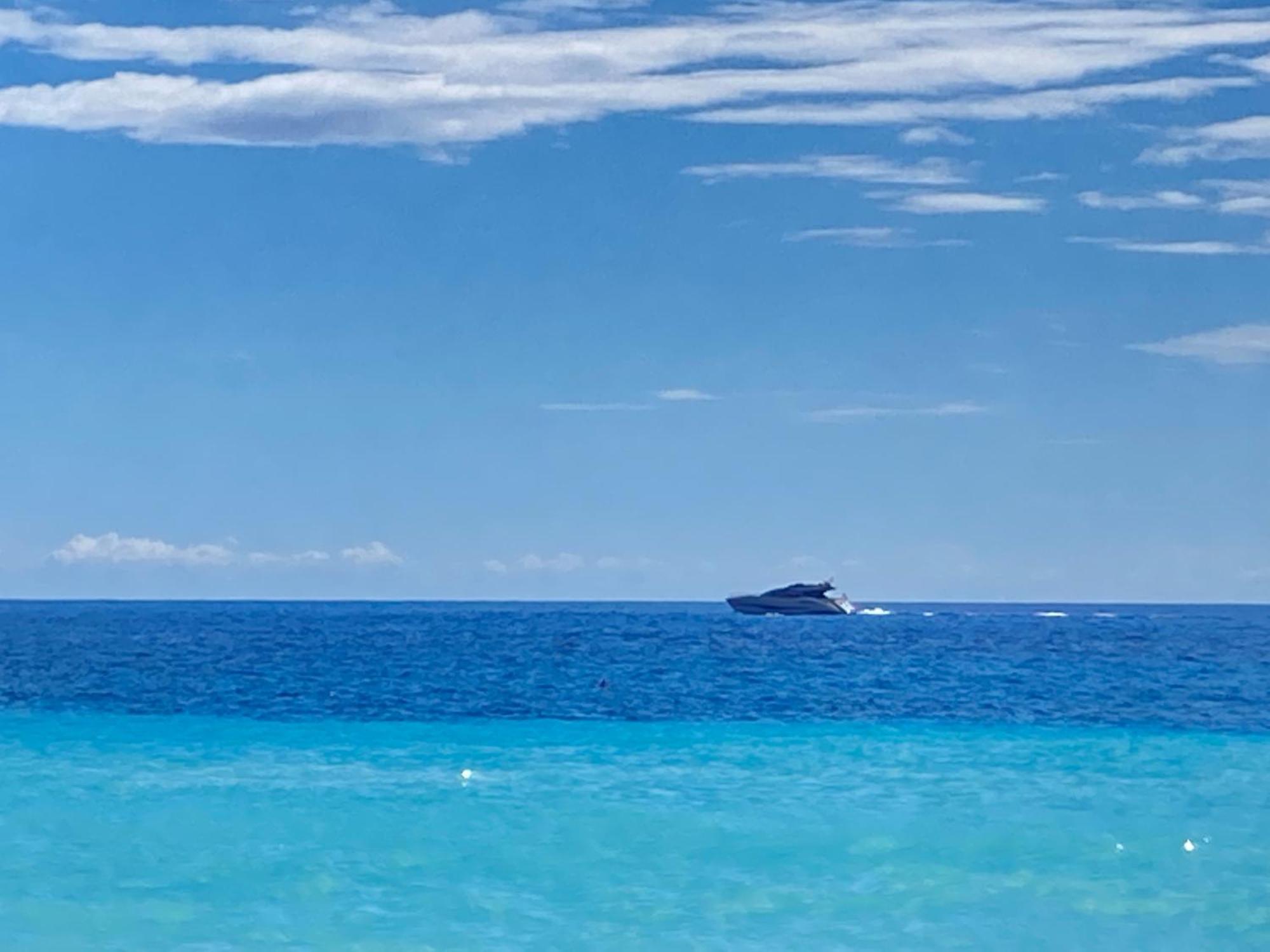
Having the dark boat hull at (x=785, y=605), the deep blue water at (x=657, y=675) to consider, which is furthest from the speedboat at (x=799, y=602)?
the deep blue water at (x=657, y=675)

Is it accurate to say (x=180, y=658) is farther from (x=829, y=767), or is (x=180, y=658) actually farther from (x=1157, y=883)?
(x=1157, y=883)

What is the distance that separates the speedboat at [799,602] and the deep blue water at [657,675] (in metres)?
21.3

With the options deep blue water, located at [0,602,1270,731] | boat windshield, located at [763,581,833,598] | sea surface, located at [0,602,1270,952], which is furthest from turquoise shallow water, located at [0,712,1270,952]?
boat windshield, located at [763,581,833,598]

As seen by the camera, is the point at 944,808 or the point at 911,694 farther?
the point at 911,694

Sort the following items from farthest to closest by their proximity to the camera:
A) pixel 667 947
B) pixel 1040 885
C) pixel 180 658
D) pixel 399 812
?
pixel 180 658, pixel 399 812, pixel 1040 885, pixel 667 947

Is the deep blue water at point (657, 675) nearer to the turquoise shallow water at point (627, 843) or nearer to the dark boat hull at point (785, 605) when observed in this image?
the turquoise shallow water at point (627, 843)

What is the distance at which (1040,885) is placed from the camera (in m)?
22.0

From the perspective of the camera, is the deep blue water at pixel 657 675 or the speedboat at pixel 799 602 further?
the speedboat at pixel 799 602

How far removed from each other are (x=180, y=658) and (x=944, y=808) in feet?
151

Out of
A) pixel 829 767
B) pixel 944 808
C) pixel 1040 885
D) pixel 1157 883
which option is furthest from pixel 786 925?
pixel 829 767

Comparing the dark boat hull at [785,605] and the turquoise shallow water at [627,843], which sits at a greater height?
the dark boat hull at [785,605]

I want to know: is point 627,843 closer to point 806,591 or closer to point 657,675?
point 657,675

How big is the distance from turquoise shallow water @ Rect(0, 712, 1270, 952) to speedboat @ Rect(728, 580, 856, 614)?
89.8 meters

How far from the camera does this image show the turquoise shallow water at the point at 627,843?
19.7m
